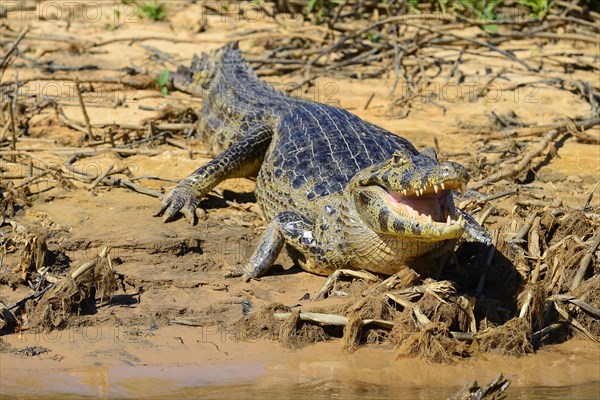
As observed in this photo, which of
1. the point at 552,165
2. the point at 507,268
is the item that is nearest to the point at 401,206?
the point at 507,268

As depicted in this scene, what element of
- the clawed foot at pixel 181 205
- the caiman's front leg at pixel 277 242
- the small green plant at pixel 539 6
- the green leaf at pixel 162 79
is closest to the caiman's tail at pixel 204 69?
the green leaf at pixel 162 79

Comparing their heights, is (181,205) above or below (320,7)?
below

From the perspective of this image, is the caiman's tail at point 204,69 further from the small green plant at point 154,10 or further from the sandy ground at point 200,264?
the small green plant at point 154,10

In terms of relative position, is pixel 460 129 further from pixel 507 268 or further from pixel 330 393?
pixel 330 393

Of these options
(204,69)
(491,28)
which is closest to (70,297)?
(204,69)

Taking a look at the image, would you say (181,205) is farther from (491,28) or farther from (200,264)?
(491,28)

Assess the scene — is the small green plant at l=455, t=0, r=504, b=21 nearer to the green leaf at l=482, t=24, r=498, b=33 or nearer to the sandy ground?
the green leaf at l=482, t=24, r=498, b=33

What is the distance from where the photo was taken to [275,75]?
31.7 feet

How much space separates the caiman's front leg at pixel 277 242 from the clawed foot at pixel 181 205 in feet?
2.42

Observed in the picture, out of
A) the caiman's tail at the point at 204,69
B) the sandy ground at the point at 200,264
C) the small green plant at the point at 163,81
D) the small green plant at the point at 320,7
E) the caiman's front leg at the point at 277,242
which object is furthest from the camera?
the small green plant at the point at 320,7

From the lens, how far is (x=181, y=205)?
21.4ft

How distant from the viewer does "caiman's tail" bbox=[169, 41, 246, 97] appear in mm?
8633

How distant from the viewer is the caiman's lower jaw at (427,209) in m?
4.73

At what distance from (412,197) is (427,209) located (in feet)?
0.35
